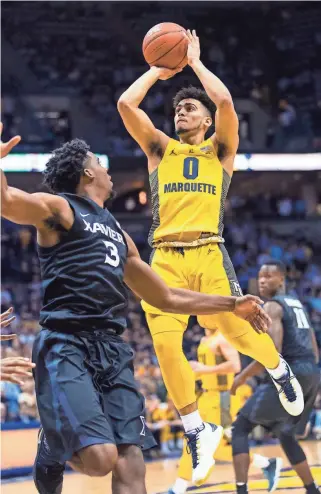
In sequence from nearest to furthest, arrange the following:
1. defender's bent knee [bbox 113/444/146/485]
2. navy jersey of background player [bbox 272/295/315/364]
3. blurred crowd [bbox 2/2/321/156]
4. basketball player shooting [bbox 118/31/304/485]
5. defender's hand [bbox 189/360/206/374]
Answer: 1. defender's bent knee [bbox 113/444/146/485]
2. basketball player shooting [bbox 118/31/304/485]
3. navy jersey of background player [bbox 272/295/315/364]
4. defender's hand [bbox 189/360/206/374]
5. blurred crowd [bbox 2/2/321/156]

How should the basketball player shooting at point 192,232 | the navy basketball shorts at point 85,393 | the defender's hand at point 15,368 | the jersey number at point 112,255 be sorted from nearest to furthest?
the defender's hand at point 15,368, the navy basketball shorts at point 85,393, the jersey number at point 112,255, the basketball player shooting at point 192,232

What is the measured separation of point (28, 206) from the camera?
3941mm

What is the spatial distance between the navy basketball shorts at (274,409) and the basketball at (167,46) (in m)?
2.97

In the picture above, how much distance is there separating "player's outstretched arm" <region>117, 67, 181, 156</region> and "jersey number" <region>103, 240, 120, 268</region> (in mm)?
1722

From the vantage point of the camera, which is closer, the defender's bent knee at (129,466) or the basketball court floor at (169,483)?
the defender's bent knee at (129,466)

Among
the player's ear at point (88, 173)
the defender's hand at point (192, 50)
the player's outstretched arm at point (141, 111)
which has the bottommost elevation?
the player's ear at point (88, 173)

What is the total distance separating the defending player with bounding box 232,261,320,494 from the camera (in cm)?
696

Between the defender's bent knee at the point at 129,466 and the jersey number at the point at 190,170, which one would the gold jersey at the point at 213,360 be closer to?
the jersey number at the point at 190,170

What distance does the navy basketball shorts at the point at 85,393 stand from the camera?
→ 392 centimetres

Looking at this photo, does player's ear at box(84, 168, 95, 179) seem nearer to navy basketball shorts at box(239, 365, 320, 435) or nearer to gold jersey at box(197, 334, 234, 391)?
navy basketball shorts at box(239, 365, 320, 435)

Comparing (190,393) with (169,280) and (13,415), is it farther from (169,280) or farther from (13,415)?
(13,415)


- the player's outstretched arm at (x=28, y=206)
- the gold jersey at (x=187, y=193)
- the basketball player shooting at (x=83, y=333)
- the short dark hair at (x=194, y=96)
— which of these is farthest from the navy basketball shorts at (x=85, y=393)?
the short dark hair at (x=194, y=96)

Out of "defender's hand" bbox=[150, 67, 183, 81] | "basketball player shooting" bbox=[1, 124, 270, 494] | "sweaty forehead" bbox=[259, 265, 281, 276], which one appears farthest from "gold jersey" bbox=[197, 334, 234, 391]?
"basketball player shooting" bbox=[1, 124, 270, 494]

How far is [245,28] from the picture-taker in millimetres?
21391
